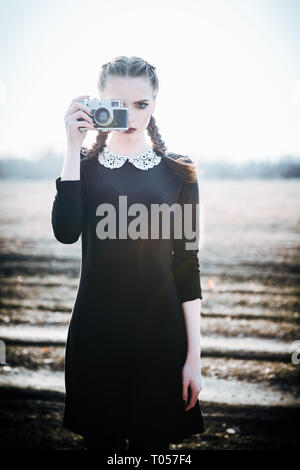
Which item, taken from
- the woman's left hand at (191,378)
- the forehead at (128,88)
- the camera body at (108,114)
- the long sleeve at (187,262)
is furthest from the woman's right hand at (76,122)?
the woman's left hand at (191,378)

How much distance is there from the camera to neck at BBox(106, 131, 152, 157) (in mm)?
1619

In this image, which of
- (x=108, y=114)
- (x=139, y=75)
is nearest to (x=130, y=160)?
(x=108, y=114)

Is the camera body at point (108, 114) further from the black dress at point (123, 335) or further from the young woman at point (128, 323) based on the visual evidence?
the black dress at point (123, 335)

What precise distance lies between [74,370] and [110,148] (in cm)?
99

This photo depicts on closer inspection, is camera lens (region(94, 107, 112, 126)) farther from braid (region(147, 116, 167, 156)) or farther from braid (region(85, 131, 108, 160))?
braid (region(147, 116, 167, 156))

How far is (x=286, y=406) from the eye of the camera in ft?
11.1

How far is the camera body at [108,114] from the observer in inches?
57.3

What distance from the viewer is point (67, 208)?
4.58 feet

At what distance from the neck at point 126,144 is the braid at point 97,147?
53 mm

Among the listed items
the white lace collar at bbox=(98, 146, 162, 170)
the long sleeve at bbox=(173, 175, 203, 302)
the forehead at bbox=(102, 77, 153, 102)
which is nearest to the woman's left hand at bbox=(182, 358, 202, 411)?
the long sleeve at bbox=(173, 175, 203, 302)

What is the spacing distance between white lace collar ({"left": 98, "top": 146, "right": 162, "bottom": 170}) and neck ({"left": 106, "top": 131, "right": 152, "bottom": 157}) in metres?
0.02

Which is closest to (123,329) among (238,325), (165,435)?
(165,435)
